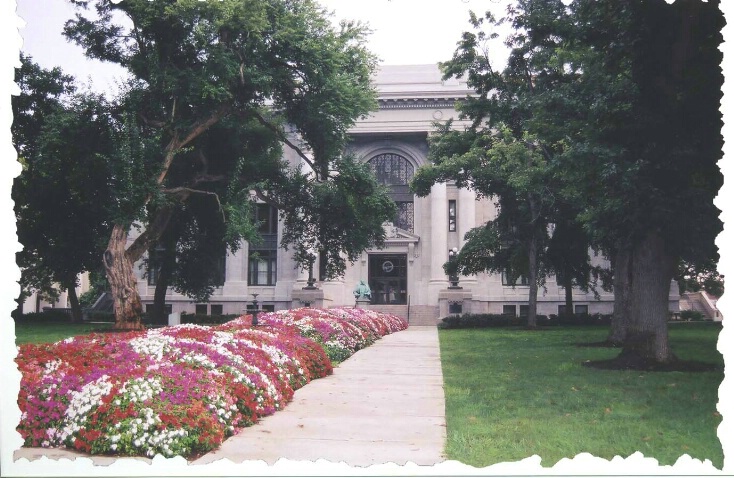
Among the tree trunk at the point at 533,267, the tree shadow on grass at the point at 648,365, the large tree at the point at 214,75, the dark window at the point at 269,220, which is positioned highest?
the large tree at the point at 214,75

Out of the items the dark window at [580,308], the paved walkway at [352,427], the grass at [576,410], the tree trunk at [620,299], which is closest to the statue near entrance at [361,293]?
the dark window at [580,308]

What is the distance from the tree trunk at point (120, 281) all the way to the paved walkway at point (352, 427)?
31.9 ft

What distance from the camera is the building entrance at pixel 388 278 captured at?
4272 cm

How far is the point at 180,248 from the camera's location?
98.6ft

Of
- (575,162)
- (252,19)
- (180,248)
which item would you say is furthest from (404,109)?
(575,162)

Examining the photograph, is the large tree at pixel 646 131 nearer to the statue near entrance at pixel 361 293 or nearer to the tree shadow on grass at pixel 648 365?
the tree shadow on grass at pixel 648 365

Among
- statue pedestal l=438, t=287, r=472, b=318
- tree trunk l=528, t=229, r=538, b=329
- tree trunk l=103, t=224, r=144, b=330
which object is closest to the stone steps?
statue pedestal l=438, t=287, r=472, b=318

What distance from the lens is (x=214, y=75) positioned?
1834cm

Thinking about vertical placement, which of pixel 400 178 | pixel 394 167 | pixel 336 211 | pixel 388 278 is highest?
pixel 394 167

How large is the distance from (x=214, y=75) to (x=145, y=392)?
551 inches

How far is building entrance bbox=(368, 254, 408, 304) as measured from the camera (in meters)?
42.7

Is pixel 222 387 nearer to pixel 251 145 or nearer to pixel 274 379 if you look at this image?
pixel 274 379

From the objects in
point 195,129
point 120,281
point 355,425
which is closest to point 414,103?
point 195,129

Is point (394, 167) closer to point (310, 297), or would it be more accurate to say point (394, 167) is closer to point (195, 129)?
point (310, 297)
